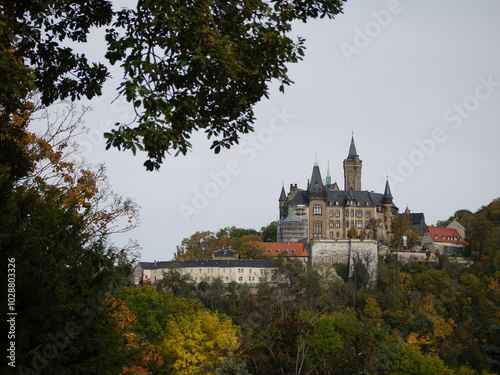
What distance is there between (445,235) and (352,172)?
79.6ft

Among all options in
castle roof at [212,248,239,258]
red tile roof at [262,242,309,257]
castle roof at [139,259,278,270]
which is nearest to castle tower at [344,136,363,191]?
red tile roof at [262,242,309,257]

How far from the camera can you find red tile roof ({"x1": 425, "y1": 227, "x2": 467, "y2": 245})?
98556 mm

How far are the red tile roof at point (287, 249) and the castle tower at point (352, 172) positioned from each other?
26.2 m

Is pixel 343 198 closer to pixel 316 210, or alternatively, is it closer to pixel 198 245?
pixel 316 210

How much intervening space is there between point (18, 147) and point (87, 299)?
106 inches

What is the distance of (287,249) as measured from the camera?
9288 cm

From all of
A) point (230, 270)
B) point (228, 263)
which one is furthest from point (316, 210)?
point (230, 270)

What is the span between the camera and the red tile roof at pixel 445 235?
98556 mm

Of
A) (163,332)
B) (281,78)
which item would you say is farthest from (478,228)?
(281,78)

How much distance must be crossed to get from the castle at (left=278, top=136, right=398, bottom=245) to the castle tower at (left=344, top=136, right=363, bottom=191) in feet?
42.6

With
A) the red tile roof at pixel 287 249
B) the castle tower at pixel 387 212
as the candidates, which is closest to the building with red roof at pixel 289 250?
the red tile roof at pixel 287 249

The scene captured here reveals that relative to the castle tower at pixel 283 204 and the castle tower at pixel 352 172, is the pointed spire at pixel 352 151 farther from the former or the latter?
the castle tower at pixel 283 204

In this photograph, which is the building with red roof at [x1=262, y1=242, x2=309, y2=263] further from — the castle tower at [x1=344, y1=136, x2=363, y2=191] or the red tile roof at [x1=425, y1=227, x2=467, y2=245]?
the castle tower at [x1=344, y1=136, x2=363, y2=191]

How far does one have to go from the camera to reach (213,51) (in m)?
7.30
